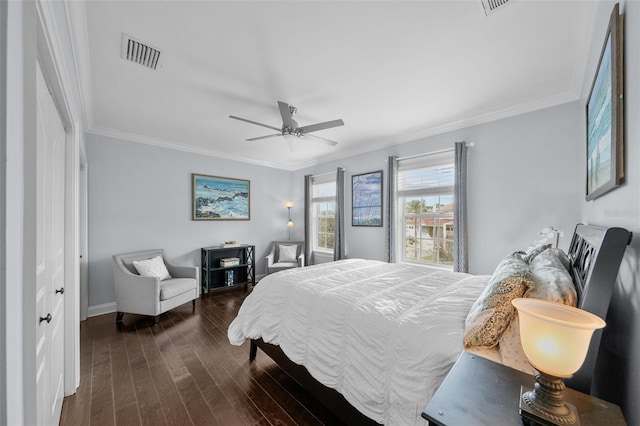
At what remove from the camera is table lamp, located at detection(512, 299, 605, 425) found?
0.70m

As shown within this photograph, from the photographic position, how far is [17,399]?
568 millimetres

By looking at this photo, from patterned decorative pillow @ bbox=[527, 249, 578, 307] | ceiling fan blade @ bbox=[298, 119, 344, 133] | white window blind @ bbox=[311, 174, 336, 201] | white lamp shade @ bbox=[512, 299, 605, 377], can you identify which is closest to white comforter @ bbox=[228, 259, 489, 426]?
patterned decorative pillow @ bbox=[527, 249, 578, 307]

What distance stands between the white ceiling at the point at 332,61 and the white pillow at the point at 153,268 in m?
1.93

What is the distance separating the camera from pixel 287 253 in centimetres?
529

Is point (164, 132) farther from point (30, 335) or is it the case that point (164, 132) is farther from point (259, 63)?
point (30, 335)

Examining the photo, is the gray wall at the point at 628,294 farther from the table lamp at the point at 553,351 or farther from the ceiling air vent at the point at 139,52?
the ceiling air vent at the point at 139,52

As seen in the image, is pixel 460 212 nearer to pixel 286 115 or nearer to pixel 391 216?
pixel 391 216

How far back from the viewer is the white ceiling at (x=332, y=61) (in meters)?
1.65

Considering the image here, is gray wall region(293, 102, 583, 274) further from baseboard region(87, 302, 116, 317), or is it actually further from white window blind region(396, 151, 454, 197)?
baseboard region(87, 302, 116, 317)

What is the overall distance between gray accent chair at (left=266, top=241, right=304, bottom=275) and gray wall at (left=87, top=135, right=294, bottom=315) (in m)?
0.48

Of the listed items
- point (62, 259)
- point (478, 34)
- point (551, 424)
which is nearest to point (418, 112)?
point (478, 34)

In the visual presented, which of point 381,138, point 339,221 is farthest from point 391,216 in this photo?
point 381,138

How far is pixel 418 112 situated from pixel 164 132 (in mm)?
3640

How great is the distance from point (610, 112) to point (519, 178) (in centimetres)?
196
